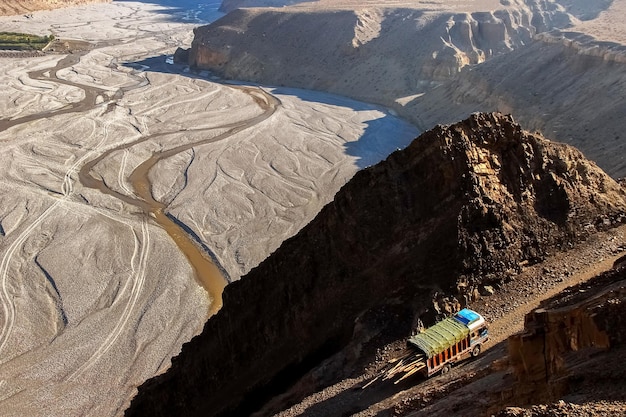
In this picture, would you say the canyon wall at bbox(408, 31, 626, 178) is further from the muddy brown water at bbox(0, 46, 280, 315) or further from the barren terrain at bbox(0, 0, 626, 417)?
the muddy brown water at bbox(0, 46, 280, 315)

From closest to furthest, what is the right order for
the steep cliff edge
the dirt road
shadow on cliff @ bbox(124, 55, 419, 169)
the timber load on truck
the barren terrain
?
the steep cliff edge → the dirt road → the timber load on truck → the barren terrain → shadow on cliff @ bbox(124, 55, 419, 169)

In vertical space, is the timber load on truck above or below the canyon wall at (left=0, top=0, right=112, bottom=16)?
above

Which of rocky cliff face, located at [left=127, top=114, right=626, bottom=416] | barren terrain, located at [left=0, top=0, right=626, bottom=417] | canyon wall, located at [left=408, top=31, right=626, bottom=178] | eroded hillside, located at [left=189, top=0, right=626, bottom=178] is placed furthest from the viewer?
eroded hillside, located at [left=189, top=0, right=626, bottom=178]

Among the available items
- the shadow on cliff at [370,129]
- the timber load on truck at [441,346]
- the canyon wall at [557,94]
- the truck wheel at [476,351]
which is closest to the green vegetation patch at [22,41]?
the shadow on cliff at [370,129]

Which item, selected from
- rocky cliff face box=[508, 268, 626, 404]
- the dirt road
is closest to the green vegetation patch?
the dirt road

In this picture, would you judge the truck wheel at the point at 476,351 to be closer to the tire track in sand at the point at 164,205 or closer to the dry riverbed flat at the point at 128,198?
the dry riverbed flat at the point at 128,198

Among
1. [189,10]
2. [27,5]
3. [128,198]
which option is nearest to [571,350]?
[128,198]
